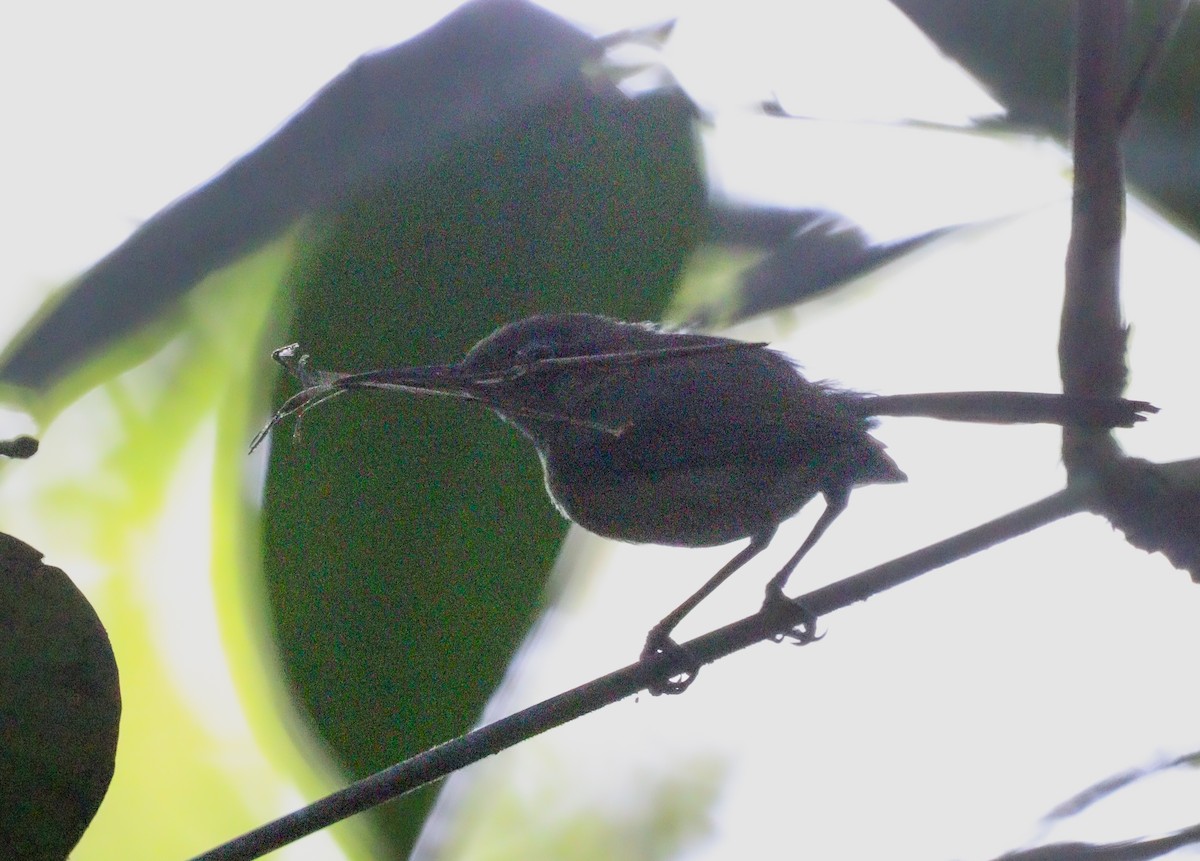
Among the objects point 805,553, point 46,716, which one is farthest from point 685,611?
point 46,716

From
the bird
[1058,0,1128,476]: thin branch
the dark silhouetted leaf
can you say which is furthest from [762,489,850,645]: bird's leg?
the dark silhouetted leaf

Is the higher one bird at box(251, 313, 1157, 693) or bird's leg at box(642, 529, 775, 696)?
bird at box(251, 313, 1157, 693)

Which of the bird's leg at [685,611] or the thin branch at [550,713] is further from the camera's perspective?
the bird's leg at [685,611]

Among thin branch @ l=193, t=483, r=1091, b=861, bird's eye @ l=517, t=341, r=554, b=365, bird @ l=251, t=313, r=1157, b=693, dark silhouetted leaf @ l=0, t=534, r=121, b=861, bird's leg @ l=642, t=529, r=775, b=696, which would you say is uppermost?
dark silhouetted leaf @ l=0, t=534, r=121, b=861

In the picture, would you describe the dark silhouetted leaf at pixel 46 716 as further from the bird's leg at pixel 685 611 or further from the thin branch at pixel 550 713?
the bird's leg at pixel 685 611

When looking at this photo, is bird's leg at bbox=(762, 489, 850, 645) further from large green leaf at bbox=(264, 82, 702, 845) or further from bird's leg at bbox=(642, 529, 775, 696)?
large green leaf at bbox=(264, 82, 702, 845)

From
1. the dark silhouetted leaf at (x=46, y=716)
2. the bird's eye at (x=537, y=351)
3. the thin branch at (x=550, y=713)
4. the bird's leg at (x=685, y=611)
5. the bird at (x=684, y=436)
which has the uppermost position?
the dark silhouetted leaf at (x=46, y=716)

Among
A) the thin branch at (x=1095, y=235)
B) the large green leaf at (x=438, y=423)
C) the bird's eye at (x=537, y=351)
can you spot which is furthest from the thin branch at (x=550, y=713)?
the bird's eye at (x=537, y=351)
